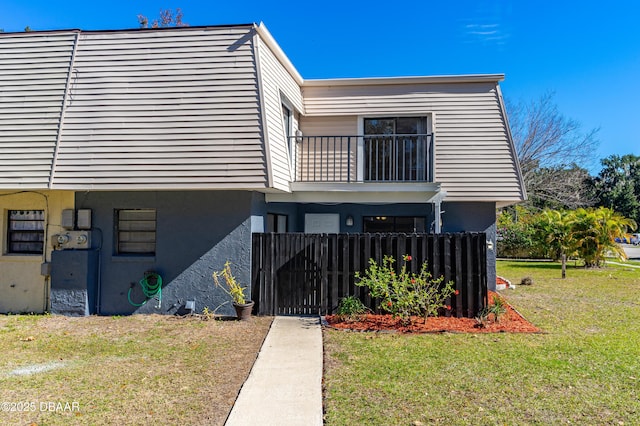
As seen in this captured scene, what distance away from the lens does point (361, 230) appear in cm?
1080

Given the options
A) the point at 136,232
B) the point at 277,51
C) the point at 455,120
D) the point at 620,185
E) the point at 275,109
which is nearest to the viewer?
the point at 136,232

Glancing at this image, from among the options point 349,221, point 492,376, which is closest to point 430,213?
point 349,221

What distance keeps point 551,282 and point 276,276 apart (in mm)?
9535

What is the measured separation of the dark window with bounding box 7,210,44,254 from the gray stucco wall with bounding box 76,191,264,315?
4.05ft

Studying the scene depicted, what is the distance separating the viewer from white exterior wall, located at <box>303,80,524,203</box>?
32.9 feet

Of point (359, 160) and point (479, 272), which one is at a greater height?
point (359, 160)

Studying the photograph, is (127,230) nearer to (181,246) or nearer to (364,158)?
(181,246)

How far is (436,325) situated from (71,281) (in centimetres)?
690

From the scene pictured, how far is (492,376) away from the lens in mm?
4652

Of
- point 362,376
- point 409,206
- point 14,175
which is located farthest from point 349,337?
point 14,175

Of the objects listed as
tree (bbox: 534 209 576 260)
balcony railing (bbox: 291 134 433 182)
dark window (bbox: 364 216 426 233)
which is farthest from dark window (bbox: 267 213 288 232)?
tree (bbox: 534 209 576 260)

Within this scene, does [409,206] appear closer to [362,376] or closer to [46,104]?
[362,376]

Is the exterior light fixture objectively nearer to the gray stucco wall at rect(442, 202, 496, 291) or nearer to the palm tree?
the gray stucco wall at rect(442, 202, 496, 291)

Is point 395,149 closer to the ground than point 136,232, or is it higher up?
higher up
